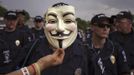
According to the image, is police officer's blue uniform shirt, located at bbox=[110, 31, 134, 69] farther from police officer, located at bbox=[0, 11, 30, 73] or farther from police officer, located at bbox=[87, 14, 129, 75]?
police officer, located at bbox=[0, 11, 30, 73]

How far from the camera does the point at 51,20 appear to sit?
176 inches

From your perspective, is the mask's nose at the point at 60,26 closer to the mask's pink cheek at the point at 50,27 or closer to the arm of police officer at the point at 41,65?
the mask's pink cheek at the point at 50,27

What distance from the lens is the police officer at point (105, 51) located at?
601 cm

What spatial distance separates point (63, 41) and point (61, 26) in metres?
0.14

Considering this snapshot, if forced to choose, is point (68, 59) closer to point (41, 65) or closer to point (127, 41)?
point (41, 65)

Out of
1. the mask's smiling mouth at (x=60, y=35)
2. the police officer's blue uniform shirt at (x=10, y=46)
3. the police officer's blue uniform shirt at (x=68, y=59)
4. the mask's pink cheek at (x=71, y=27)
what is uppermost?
the mask's pink cheek at (x=71, y=27)

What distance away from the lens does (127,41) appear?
808 centimetres

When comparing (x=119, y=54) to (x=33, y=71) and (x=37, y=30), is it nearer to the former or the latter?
(x=33, y=71)

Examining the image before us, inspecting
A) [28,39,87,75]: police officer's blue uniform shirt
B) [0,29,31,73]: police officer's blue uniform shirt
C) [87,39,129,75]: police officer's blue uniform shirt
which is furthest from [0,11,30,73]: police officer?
[28,39,87,75]: police officer's blue uniform shirt

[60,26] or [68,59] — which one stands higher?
[60,26]

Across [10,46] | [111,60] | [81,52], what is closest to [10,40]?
[10,46]

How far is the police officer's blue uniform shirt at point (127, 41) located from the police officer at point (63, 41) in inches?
128

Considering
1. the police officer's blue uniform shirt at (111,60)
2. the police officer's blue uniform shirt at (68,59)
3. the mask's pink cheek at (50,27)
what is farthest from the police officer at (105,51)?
the mask's pink cheek at (50,27)

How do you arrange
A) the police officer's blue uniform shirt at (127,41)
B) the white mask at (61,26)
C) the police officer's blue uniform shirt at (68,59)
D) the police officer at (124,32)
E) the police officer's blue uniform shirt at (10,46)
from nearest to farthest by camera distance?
1. the white mask at (61,26)
2. the police officer's blue uniform shirt at (68,59)
3. the police officer's blue uniform shirt at (10,46)
4. the police officer's blue uniform shirt at (127,41)
5. the police officer at (124,32)
